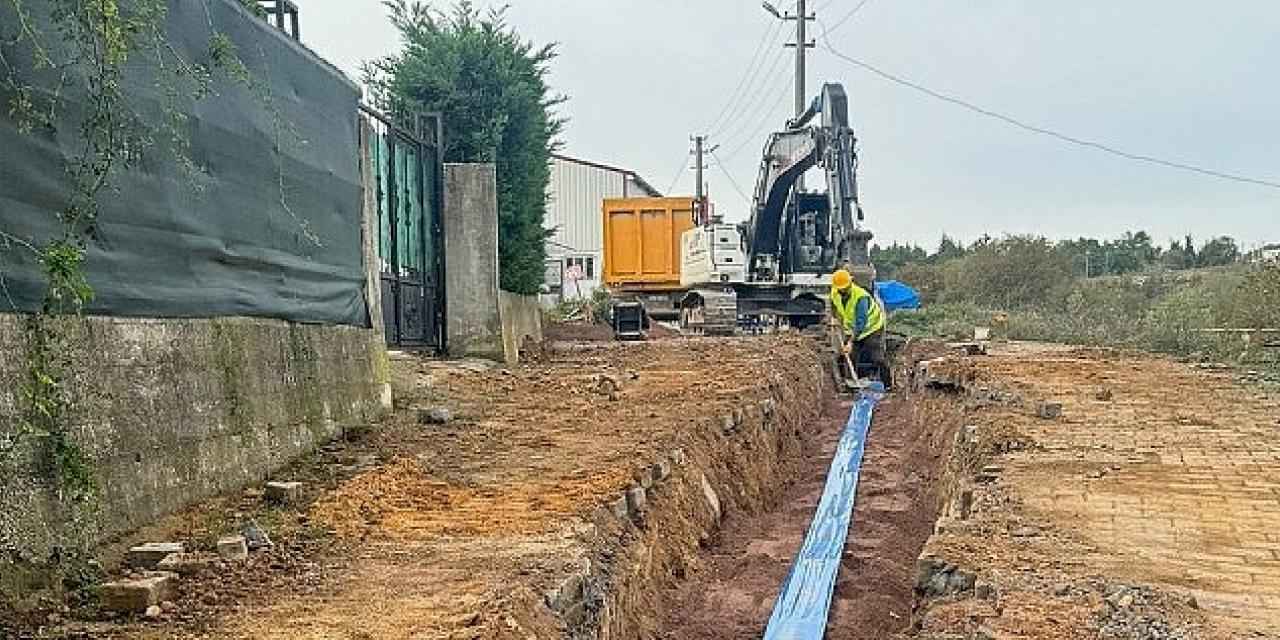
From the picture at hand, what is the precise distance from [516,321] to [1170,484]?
1030cm

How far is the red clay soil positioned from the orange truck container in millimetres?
16063

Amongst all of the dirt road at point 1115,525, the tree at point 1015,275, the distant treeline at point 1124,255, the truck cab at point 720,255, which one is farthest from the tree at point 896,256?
the dirt road at point 1115,525

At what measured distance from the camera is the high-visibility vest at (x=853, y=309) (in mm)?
16188

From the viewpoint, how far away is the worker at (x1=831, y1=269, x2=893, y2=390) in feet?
53.0

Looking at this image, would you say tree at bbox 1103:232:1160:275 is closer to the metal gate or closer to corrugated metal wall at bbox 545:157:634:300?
corrugated metal wall at bbox 545:157:634:300

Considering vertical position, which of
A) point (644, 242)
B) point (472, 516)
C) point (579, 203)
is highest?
point (579, 203)

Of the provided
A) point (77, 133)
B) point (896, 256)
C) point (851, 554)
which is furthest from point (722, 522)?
point (896, 256)

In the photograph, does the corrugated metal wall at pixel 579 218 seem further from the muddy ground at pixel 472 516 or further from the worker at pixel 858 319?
the muddy ground at pixel 472 516

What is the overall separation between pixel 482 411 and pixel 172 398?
475 centimetres

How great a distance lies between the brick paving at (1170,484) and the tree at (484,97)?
7217 millimetres

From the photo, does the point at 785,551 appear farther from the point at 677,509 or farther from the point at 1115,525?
the point at 1115,525

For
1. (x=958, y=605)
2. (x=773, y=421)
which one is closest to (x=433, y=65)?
(x=773, y=421)

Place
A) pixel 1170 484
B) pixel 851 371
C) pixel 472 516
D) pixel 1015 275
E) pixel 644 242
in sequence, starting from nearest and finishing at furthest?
pixel 472 516, pixel 1170 484, pixel 851 371, pixel 644 242, pixel 1015 275

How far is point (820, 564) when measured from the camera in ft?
26.1
